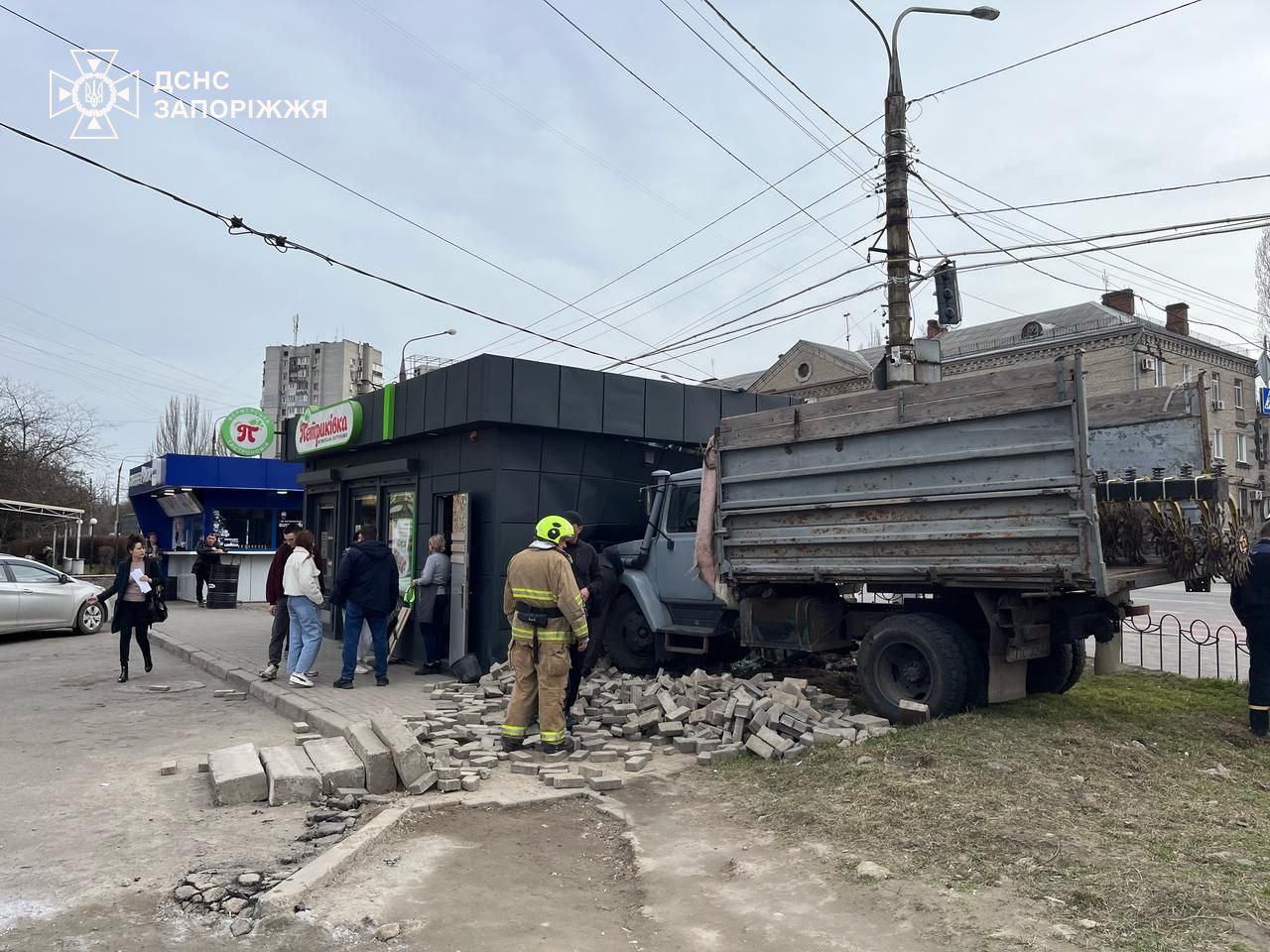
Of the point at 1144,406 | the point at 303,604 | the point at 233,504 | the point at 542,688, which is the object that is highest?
the point at 1144,406

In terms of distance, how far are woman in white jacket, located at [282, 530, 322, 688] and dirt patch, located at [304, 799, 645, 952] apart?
15.5 feet

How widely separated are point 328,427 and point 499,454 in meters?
4.32

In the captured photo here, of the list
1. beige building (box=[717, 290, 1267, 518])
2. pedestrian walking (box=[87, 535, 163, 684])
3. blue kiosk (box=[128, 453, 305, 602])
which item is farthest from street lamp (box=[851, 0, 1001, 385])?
beige building (box=[717, 290, 1267, 518])

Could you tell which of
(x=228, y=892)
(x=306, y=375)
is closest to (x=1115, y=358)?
(x=228, y=892)

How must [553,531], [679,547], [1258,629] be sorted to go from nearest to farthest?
1. [1258,629]
2. [553,531]
3. [679,547]

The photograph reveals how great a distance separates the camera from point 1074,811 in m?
4.75

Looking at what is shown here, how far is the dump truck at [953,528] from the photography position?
6035mm

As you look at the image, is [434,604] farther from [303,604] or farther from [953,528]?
[953,528]

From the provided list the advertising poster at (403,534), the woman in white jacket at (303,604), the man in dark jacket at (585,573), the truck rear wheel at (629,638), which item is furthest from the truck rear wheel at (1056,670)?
the advertising poster at (403,534)

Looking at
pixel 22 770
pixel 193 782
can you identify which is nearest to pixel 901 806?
pixel 193 782

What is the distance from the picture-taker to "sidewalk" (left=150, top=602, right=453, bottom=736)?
7.91 meters

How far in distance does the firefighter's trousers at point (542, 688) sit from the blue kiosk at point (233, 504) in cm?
1541

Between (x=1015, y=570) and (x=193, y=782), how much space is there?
592 cm

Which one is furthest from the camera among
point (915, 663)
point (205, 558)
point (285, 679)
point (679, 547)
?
point (205, 558)
